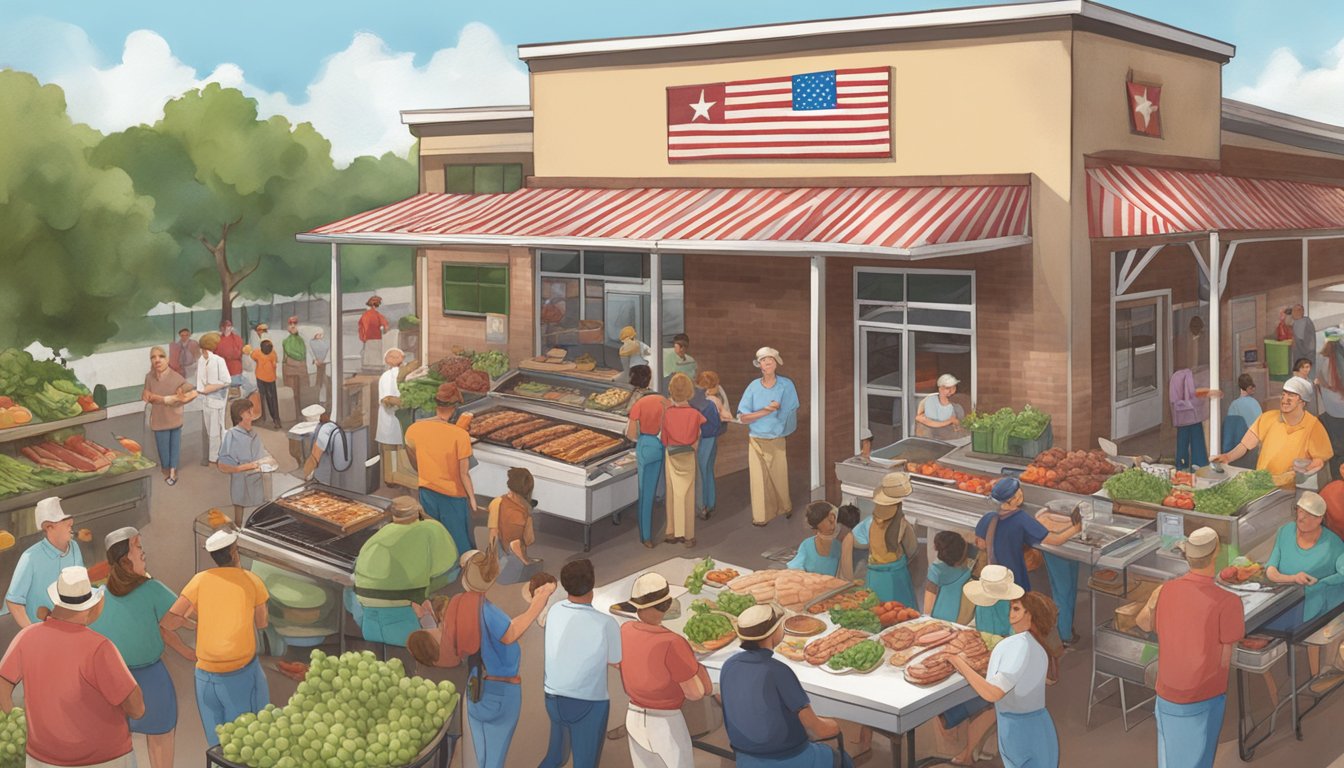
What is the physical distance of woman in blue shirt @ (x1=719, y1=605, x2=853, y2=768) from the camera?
22.9 feet

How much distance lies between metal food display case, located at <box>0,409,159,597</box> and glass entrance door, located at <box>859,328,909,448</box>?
7714 mm

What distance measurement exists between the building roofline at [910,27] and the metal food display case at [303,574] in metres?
7.80

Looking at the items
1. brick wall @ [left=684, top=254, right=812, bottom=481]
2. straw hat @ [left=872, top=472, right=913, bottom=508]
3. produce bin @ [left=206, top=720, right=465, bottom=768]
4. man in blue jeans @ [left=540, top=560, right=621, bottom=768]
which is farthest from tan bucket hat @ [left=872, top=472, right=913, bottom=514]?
brick wall @ [left=684, top=254, right=812, bottom=481]

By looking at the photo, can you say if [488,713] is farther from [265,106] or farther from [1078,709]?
[265,106]

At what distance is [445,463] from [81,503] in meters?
3.60

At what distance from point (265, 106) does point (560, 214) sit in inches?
1643

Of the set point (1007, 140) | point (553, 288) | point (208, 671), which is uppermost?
point (1007, 140)

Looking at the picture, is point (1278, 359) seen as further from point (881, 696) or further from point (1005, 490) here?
point (881, 696)

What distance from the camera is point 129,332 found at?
178 feet

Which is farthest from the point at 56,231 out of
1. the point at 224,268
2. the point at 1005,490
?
the point at 1005,490

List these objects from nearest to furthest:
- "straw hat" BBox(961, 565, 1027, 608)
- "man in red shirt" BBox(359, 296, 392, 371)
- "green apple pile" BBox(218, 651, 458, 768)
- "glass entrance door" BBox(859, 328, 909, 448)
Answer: "green apple pile" BBox(218, 651, 458, 768) → "straw hat" BBox(961, 565, 1027, 608) → "glass entrance door" BBox(859, 328, 909, 448) → "man in red shirt" BBox(359, 296, 392, 371)

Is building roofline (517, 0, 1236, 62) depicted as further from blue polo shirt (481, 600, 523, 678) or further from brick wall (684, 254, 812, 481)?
blue polo shirt (481, 600, 523, 678)

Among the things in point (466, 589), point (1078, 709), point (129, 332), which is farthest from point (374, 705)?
point (129, 332)

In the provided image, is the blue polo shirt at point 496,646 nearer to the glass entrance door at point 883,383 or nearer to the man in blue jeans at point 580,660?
the man in blue jeans at point 580,660
